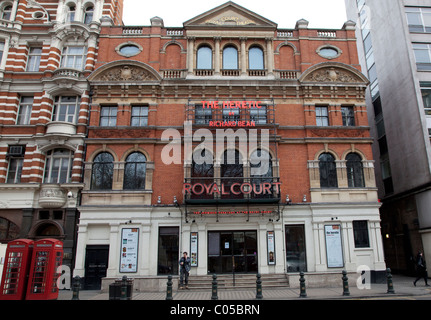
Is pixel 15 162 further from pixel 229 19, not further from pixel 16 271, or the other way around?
pixel 229 19

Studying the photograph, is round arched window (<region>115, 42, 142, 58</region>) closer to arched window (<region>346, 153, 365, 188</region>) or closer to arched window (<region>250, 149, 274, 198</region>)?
arched window (<region>250, 149, 274, 198</region>)

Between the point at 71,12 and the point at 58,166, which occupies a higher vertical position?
the point at 71,12

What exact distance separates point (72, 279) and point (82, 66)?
15185 millimetres

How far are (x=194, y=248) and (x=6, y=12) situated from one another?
2396 cm

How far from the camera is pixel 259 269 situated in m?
19.9

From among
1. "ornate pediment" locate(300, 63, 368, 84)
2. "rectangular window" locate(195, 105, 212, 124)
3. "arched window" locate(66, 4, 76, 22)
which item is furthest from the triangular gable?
"arched window" locate(66, 4, 76, 22)

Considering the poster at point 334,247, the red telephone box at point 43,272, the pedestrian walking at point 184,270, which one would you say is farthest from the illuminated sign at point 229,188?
the red telephone box at point 43,272

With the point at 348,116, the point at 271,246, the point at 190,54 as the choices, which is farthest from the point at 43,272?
the point at 348,116

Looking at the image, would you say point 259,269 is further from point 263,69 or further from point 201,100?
point 263,69

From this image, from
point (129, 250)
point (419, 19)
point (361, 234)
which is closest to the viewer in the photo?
point (129, 250)

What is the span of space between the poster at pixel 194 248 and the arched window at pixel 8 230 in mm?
11432

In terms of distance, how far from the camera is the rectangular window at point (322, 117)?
2302cm

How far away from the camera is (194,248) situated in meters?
20.2

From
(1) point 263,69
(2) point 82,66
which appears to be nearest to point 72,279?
(2) point 82,66
